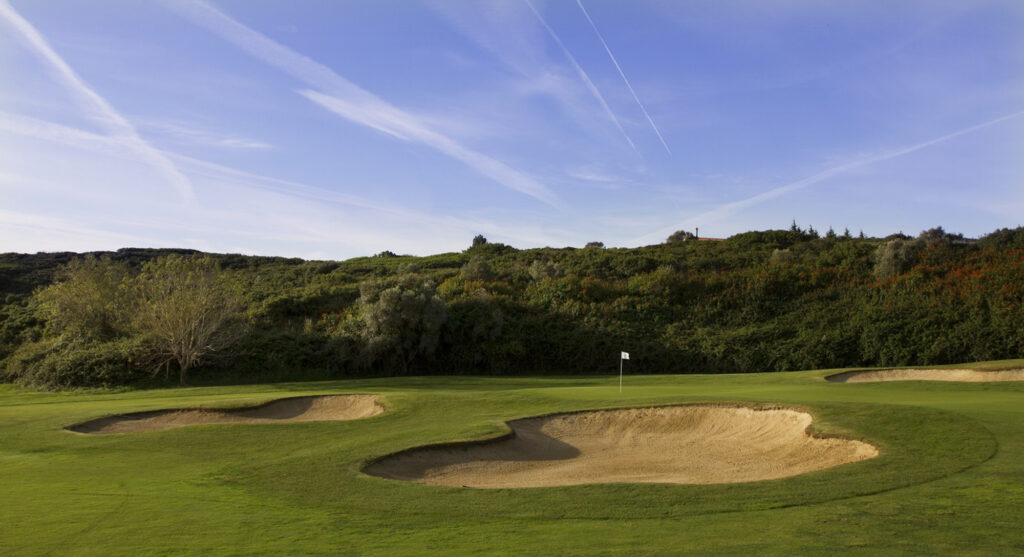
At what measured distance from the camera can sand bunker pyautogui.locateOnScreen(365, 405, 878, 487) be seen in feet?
41.8

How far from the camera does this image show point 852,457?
12.3 metres

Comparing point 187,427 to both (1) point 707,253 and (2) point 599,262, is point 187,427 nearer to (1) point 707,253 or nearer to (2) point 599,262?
(2) point 599,262

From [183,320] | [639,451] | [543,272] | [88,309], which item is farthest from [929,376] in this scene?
[88,309]

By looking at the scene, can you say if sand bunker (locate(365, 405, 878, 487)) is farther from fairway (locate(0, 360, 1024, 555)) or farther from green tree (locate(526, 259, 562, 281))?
green tree (locate(526, 259, 562, 281))

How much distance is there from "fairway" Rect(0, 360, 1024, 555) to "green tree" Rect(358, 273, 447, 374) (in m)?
15.7

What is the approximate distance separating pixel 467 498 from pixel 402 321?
24068 mm

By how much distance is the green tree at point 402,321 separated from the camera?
33125 millimetres

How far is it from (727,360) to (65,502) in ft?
93.2

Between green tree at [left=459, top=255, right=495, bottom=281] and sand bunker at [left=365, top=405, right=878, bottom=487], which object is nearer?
sand bunker at [left=365, top=405, right=878, bottom=487]

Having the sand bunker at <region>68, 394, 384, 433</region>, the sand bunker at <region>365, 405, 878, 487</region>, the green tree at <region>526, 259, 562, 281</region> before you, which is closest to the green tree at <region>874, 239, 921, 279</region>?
the green tree at <region>526, 259, 562, 281</region>

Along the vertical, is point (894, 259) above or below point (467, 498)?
above

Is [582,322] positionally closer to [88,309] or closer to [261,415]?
[261,415]

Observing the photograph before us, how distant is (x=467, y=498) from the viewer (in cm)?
1014

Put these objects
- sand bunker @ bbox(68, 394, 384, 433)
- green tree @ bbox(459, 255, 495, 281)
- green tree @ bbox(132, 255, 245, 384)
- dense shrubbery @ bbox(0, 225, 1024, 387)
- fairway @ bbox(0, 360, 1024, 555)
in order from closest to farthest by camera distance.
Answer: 1. fairway @ bbox(0, 360, 1024, 555)
2. sand bunker @ bbox(68, 394, 384, 433)
3. green tree @ bbox(132, 255, 245, 384)
4. dense shrubbery @ bbox(0, 225, 1024, 387)
5. green tree @ bbox(459, 255, 495, 281)
